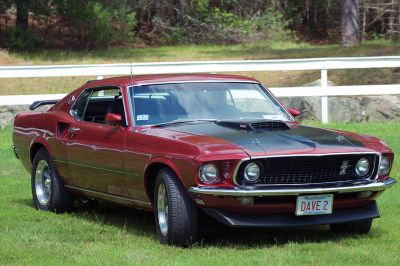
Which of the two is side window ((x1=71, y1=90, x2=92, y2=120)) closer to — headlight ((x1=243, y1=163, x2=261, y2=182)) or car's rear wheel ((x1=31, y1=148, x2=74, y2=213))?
car's rear wheel ((x1=31, y1=148, x2=74, y2=213))

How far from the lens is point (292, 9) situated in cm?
4978

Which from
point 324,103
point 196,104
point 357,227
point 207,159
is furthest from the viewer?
point 324,103

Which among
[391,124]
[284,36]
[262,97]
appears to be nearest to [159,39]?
[284,36]

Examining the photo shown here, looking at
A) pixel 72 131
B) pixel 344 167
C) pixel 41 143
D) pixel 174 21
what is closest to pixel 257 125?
pixel 344 167

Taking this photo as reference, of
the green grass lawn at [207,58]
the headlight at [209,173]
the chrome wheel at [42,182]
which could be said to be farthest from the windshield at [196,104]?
the green grass lawn at [207,58]

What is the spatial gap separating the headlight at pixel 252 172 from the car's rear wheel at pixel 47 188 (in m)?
2.72

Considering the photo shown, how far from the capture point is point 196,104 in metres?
Result: 8.70

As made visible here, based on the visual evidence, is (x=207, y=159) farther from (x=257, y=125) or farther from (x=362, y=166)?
(x=362, y=166)

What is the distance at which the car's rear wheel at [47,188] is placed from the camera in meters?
9.58

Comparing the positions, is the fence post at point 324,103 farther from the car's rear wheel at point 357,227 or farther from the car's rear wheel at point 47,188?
the car's rear wheel at point 357,227

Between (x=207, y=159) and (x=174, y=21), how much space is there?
35.6 m

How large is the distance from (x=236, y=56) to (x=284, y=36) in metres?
13.7

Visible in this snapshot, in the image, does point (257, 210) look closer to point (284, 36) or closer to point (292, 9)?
point (284, 36)

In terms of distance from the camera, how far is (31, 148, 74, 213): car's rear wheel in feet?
31.4
